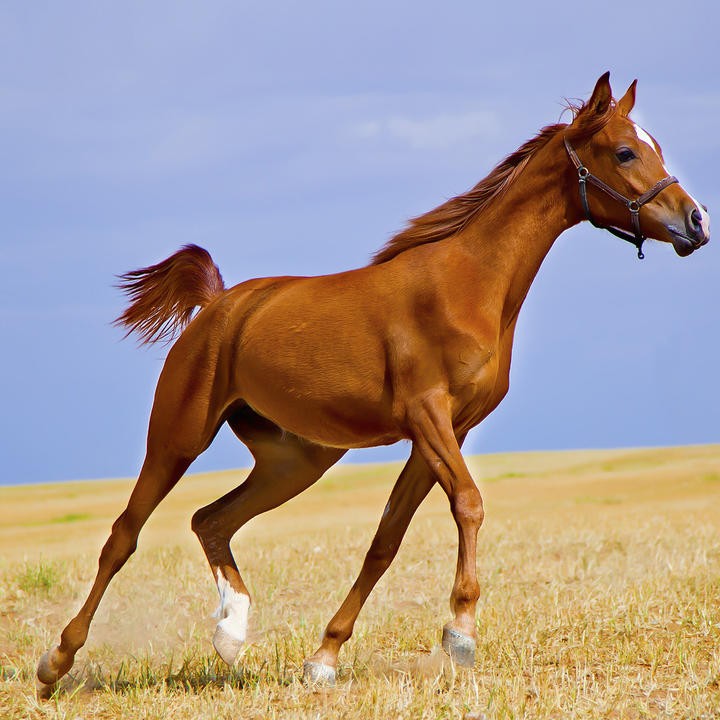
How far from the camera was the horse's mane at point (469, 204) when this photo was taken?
5750 millimetres

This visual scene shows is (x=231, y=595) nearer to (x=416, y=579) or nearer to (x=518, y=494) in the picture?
(x=416, y=579)

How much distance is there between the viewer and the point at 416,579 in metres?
9.46

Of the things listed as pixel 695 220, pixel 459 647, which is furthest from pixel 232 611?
pixel 695 220

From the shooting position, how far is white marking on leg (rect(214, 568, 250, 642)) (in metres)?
6.00

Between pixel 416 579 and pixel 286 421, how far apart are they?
3.97 meters

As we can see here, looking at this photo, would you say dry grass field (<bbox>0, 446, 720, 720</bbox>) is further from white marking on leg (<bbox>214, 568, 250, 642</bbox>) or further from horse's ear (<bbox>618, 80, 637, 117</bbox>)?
horse's ear (<bbox>618, 80, 637, 117</bbox>)

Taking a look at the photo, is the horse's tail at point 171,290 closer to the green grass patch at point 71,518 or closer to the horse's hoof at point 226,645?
the horse's hoof at point 226,645

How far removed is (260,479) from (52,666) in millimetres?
1630

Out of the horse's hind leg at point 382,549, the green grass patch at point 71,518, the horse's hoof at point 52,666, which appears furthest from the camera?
the green grass patch at point 71,518

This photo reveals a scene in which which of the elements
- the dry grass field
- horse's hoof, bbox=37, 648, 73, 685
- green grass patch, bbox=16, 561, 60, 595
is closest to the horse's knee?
the dry grass field

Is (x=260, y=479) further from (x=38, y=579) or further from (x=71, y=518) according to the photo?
(x=71, y=518)

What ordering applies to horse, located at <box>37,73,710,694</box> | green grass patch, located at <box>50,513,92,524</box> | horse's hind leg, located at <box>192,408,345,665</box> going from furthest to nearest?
1. green grass patch, located at <box>50,513,92,524</box>
2. horse's hind leg, located at <box>192,408,345,665</box>
3. horse, located at <box>37,73,710,694</box>

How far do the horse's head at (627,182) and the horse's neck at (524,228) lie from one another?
4.6 inches

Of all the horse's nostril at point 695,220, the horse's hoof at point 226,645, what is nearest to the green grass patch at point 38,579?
the horse's hoof at point 226,645
